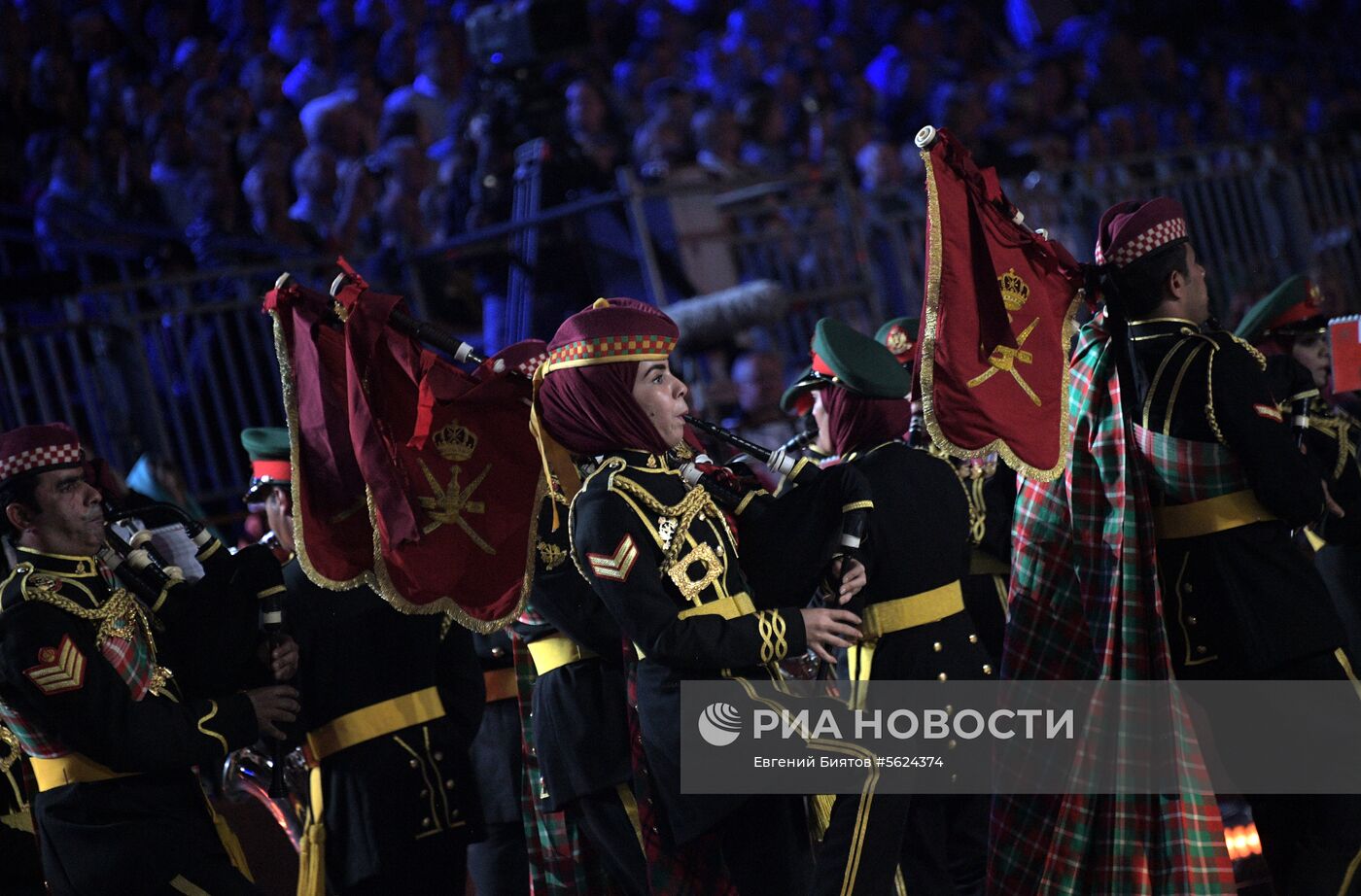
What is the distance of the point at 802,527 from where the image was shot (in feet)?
11.4

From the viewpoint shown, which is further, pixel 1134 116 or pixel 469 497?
pixel 1134 116

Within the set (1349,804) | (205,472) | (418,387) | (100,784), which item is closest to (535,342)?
(418,387)

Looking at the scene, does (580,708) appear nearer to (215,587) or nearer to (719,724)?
(719,724)

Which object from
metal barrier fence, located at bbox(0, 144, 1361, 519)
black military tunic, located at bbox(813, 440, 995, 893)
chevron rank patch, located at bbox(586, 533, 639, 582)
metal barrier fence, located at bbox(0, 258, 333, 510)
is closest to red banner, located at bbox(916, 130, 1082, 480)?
black military tunic, located at bbox(813, 440, 995, 893)

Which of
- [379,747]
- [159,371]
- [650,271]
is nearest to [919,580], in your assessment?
[379,747]

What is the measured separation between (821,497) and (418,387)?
106 cm

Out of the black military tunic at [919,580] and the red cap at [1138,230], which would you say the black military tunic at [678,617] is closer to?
the black military tunic at [919,580]

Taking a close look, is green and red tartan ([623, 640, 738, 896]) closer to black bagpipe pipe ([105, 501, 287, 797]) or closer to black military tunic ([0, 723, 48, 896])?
black bagpipe pipe ([105, 501, 287, 797])

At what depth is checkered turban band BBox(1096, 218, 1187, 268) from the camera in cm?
384

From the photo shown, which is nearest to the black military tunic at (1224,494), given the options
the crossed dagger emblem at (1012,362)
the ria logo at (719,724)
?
the crossed dagger emblem at (1012,362)

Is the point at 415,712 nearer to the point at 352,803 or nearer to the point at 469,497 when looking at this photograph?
the point at 352,803

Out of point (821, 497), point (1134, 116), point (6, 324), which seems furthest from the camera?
point (1134, 116)

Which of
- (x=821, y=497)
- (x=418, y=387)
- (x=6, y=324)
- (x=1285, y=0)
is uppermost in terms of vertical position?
(x=1285, y=0)

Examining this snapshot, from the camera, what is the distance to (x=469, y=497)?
12.6ft
